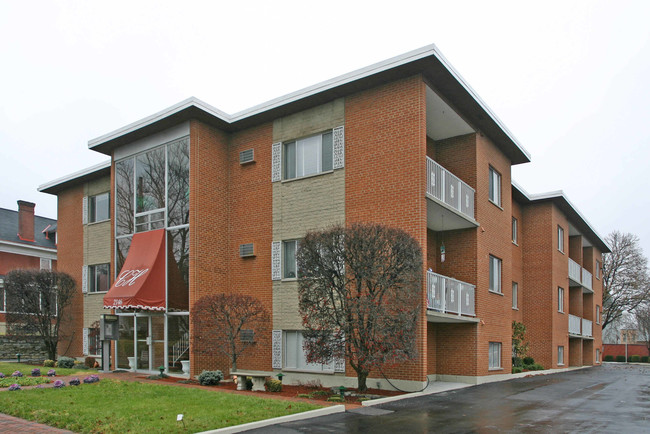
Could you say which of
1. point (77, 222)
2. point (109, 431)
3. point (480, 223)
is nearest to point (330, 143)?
point (480, 223)

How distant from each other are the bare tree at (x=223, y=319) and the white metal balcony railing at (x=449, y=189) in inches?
260

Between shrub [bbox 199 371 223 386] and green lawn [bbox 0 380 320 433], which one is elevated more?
green lawn [bbox 0 380 320 433]

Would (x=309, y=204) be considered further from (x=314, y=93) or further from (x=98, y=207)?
(x=98, y=207)

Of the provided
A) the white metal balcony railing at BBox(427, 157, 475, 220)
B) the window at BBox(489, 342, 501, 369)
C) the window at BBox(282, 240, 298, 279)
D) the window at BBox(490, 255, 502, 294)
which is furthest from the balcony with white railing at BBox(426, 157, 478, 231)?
the window at BBox(489, 342, 501, 369)

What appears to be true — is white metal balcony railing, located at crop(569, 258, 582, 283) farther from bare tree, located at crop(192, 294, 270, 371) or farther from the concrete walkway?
the concrete walkway

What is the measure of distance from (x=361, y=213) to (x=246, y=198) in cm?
508

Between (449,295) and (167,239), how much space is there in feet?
32.7

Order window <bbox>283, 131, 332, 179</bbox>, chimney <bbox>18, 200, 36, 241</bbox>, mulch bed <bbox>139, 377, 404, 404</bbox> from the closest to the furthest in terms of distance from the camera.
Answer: mulch bed <bbox>139, 377, 404, 404</bbox> < window <bbox>283, 131, 332, 179</bbox> < chimney <bbox>18, 200, 36, 241</bbox>

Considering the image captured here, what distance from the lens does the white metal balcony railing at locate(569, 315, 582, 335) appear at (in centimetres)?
3363

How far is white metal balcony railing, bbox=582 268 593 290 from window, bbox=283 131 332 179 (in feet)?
82.7

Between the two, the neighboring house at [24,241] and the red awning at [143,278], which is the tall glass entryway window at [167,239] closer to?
the red awning at [143,278]

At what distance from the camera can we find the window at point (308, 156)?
61.9 feet

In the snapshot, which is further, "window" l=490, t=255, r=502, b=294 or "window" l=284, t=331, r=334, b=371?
"window" l=490, t=255, r=502, b=294

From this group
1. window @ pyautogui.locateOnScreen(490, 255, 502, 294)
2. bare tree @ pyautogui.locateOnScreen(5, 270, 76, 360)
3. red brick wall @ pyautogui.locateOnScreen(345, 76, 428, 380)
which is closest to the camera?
red brick wall @ pyautogui.locateOnScreen(345, 76, 428, 380)
